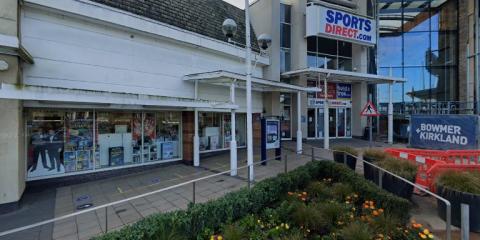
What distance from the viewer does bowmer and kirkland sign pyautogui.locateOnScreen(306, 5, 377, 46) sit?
49.8ft

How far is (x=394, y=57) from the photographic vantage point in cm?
1980

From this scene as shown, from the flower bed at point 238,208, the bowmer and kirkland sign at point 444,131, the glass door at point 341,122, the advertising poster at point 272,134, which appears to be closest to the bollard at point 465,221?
the flower bed at point 238,208

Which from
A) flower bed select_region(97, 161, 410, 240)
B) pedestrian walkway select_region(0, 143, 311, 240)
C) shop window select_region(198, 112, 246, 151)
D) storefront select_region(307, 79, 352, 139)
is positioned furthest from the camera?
storefront select_region(307, 79, 352, 139)

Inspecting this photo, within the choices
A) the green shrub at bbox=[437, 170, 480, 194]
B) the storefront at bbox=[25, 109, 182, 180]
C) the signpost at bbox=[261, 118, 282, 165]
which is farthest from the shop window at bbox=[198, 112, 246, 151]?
the green shrub at bbox=[437, 170, 480, 194]

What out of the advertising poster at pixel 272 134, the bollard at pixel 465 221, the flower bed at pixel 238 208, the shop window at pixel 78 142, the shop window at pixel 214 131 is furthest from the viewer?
the shop window at pixel 214 131

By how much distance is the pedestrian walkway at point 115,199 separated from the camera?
4844 millimetres

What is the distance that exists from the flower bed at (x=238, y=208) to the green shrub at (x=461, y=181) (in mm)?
995

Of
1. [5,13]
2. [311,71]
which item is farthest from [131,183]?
[311,71]

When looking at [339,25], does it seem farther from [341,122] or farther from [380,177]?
[380,177]

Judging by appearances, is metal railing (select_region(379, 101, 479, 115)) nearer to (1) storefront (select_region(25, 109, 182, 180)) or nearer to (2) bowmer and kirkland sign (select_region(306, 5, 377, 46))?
(2) bowmer and kirkland sign (select_region(306, 5, 377, 46))

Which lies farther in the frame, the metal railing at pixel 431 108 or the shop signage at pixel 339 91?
the shop signage at pixel 339 91

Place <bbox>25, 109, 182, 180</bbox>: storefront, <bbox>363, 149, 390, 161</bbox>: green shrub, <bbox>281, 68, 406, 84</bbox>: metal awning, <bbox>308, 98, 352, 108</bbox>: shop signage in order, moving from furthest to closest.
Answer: <bbox>308, 98, 352, 108</bbox>: shop signage → <bbox>281, 68, 406, 84</bbox>: metal awning → <bbox>25, 109, 182, 180</bbox>: storefront → <bbox>363, 149, 390, 161</bbox>: green shrub

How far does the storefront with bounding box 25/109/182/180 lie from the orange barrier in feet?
28.1

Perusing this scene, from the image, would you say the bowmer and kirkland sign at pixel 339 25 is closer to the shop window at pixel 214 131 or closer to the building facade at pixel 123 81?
the building facade at pixel 123 81
